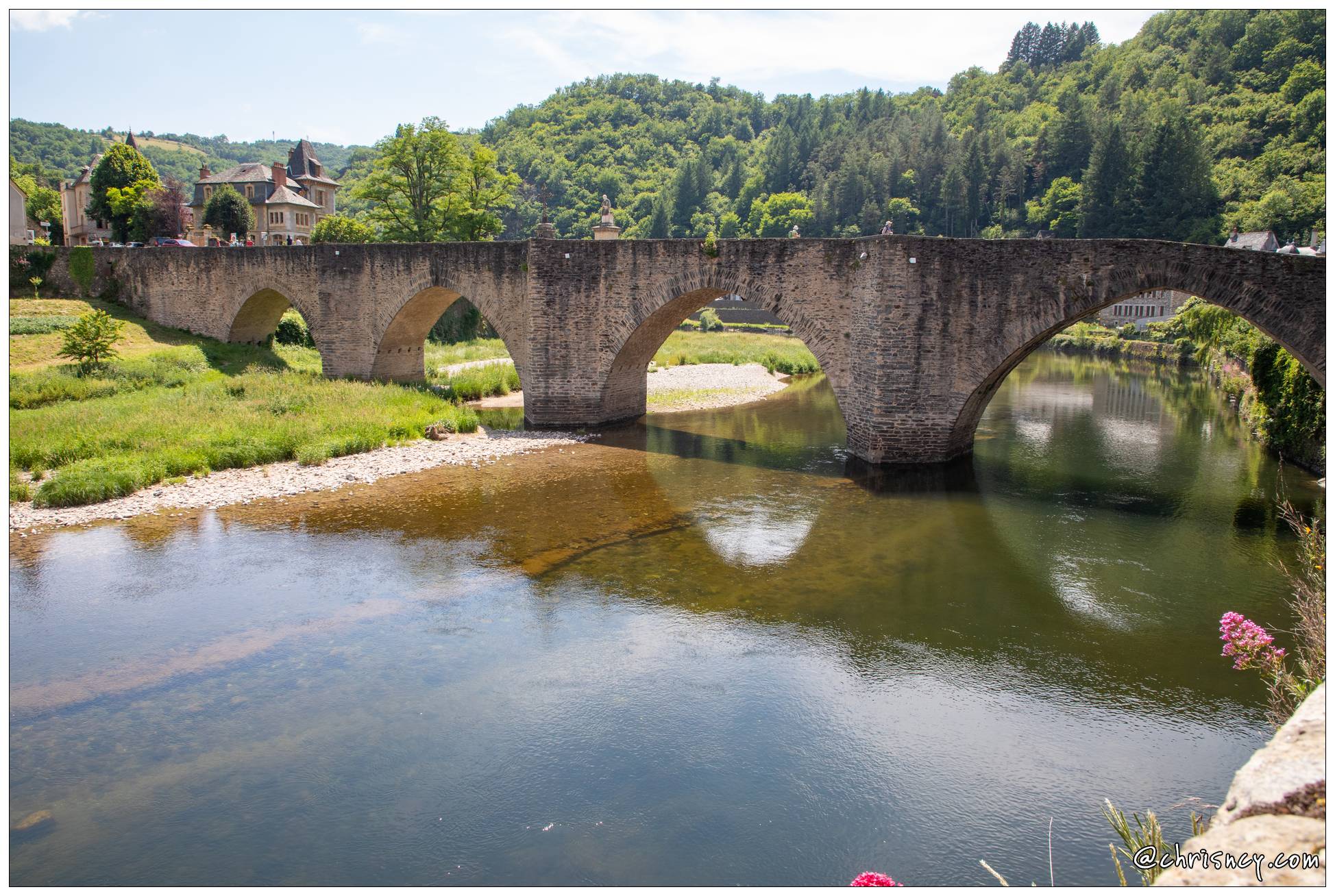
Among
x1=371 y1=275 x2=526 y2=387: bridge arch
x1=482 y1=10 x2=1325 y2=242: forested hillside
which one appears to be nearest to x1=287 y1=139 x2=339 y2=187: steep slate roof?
x1=482 y1=10 x2=1325 y2=242: forested hillside

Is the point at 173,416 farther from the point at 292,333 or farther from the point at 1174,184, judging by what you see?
the point at 1174,184

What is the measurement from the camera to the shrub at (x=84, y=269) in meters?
32.2

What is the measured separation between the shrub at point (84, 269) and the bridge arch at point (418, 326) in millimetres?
13763

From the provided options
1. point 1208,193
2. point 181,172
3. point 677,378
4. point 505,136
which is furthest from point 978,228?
point 181,172

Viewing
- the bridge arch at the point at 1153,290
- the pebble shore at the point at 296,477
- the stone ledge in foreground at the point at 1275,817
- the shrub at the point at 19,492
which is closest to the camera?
the stone ledge in foreground at the point at 1275,817

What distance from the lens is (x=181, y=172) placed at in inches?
4579

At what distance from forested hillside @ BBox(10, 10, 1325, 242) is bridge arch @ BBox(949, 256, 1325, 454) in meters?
20.1

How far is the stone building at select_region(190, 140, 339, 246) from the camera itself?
177 ft

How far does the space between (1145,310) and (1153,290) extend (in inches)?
1624

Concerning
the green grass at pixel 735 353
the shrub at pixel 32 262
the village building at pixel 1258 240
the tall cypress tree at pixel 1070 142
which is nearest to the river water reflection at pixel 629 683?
the green grass at pixel 735 353

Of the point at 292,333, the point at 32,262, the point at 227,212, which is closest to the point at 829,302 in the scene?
the point at 292,333

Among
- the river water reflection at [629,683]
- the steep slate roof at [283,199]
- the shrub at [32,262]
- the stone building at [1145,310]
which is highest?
the steep slate roof at [283,199]

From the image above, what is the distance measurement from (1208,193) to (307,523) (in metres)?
53.2

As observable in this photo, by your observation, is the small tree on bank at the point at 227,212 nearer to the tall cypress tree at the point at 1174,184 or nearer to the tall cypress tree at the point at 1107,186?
the tall cypress tree at the point at 1107,186
